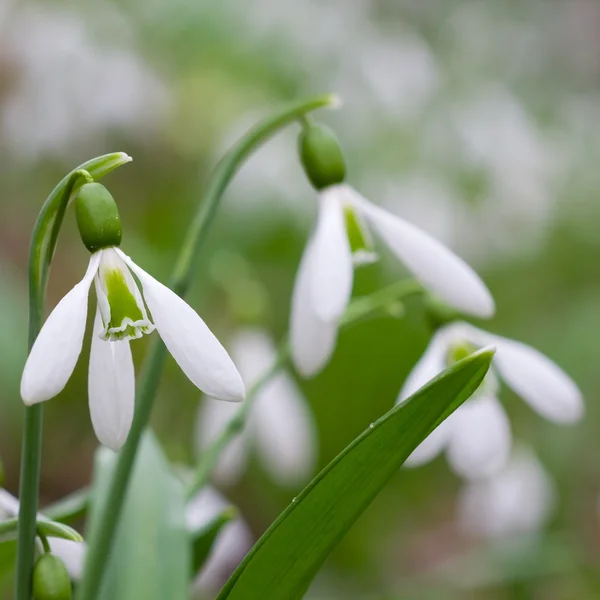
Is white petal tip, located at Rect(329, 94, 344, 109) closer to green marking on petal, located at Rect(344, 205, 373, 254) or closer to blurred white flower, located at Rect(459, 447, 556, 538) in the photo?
green marking on petal, located at Rect(344, 205, 373, 254)

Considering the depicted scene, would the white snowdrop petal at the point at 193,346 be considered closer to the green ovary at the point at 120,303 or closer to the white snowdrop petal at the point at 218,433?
the green ovary at the point at 120,303

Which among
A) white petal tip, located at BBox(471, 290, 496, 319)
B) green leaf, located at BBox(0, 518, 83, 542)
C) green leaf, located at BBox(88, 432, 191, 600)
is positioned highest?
white petal tip, located at BBox(471, 290, 496, 319)

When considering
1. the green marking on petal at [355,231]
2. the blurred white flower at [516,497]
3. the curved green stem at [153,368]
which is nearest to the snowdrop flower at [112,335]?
the curved green stem at [153,368]

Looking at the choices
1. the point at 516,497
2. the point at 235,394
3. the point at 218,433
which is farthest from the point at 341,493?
the point at 516,497

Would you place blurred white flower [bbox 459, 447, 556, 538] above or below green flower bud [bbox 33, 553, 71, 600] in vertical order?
below

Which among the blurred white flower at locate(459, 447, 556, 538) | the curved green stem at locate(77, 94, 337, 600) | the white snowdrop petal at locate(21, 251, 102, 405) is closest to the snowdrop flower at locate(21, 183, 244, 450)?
the white snowdrop petal at locate(21, 251, 102, 405)

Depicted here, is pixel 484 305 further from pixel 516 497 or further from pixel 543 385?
pixel 516 497

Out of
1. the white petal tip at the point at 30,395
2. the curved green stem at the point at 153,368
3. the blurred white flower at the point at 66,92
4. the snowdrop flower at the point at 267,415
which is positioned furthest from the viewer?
the blurred white flower at the point at 66,92

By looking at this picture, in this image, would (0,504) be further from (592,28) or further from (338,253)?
(592,28)
